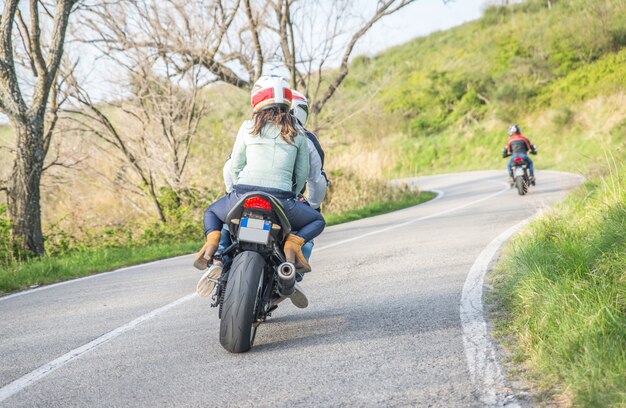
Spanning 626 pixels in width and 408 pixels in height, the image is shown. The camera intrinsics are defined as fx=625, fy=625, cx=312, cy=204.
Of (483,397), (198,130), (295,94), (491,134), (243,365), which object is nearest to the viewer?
(483,397)

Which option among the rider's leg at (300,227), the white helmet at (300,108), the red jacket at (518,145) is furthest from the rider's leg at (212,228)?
the red jacket at (518,145)

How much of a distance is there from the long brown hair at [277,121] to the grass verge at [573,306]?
6.88 feet

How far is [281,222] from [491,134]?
133 ft

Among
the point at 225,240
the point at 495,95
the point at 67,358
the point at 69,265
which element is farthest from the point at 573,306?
the point at 495,95

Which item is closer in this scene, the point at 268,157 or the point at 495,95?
the point at 268,157

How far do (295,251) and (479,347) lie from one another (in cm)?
143

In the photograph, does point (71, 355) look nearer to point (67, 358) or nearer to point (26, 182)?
point (67, 358)

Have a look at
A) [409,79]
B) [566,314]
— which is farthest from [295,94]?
[409,79]

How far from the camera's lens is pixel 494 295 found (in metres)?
5.72

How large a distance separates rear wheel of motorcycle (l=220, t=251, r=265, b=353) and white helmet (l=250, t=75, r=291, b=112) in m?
1.15

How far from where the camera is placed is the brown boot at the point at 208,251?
4512 mm

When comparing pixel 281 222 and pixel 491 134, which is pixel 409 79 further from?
pixel 281 222

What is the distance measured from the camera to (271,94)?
467cm

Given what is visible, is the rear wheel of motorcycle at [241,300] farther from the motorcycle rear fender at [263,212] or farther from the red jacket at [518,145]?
the red jacket at [518,145]
